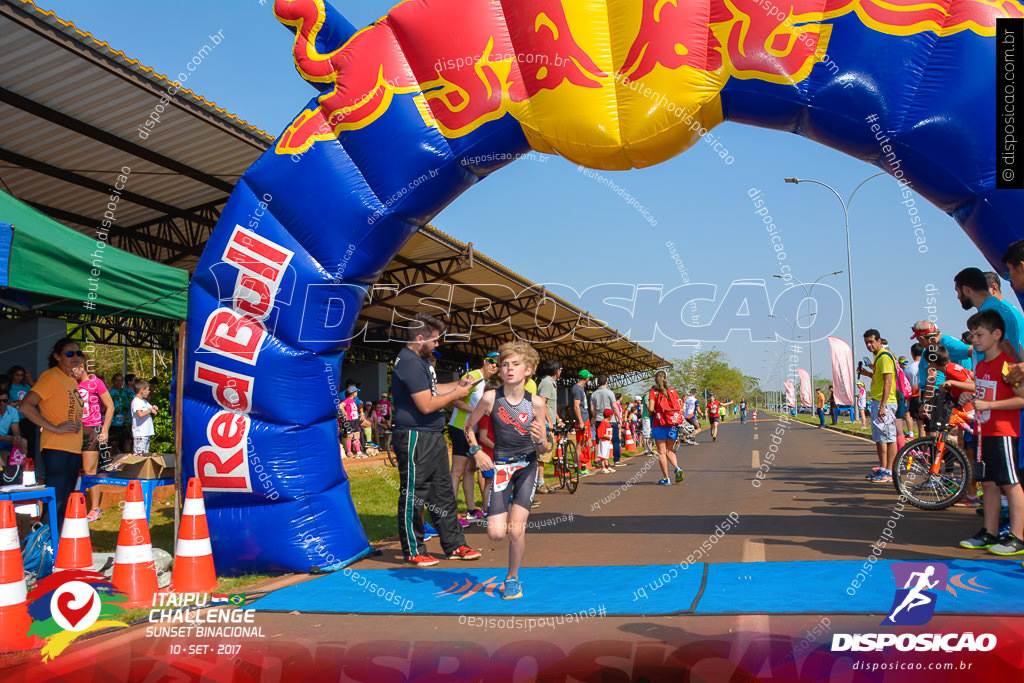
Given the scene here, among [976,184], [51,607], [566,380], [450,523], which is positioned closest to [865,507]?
[976,184]

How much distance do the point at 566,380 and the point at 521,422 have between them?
48043 mm

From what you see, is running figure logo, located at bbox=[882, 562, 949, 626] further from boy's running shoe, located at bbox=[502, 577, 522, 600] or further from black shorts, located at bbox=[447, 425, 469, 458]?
black shorts, located at bbox=[447, 425, 469, 458]

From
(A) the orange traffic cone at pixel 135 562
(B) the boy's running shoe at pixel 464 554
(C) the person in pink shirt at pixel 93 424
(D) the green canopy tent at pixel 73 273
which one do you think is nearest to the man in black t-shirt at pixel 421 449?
(B) the boy's running shoe at pixel 464 554

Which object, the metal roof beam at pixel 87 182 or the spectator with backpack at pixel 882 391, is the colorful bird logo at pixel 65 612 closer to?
the metal roof beam at pixel 87 182

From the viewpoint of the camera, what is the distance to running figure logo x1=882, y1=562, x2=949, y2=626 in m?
3.82

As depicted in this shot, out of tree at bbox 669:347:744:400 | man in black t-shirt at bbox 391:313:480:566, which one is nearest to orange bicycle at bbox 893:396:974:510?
man in black t-shirt at bbox 391:313:480:566

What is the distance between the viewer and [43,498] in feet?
17.4

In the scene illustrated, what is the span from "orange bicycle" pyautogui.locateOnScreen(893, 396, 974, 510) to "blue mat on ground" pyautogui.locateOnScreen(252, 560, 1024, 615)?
2.51 m

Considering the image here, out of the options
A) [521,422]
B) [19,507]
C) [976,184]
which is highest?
[976,184]

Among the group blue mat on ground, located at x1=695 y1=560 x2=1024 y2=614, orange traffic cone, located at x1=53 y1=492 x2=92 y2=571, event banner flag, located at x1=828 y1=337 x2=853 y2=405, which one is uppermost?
event banner flag, located at x1=828 y1=337 x2=853 y2=405

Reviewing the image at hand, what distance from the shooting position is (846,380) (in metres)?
18.4

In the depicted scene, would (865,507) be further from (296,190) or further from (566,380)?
(566,380)

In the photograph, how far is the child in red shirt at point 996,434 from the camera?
17.1 feet

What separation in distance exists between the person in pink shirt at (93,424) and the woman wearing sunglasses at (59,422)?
221cm
